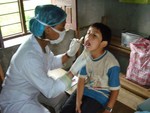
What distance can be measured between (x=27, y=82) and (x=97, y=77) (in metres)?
0.54

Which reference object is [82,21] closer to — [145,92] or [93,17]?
[93,17]

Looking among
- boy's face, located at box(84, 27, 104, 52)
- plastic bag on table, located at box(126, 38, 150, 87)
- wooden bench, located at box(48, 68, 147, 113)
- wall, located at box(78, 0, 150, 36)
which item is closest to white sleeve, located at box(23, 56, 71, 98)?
boy's face, located at box(84, 27, 104, 52)

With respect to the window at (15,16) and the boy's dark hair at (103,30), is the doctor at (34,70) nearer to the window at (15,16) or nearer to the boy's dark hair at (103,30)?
the boy's dark hair at (103,30)

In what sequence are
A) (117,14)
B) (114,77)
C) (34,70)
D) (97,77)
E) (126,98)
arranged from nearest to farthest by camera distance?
(34,70), (114,77), (97,77), (126,98), (117,14)

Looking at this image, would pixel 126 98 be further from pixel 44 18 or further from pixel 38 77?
pixel 44 18

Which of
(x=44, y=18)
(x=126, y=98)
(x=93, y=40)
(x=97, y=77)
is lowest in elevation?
(x=126, y=98)

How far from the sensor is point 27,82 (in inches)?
54.3

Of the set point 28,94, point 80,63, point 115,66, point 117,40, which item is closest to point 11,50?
point 28,94

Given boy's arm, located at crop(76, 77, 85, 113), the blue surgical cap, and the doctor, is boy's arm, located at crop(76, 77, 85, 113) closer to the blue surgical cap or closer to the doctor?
Result: the doctor

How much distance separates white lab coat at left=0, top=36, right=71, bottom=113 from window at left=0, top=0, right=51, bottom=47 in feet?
3.23

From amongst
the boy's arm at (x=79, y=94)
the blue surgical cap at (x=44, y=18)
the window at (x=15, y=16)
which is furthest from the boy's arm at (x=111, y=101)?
the window at (x=15, y=16)

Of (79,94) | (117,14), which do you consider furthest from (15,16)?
(79,94)

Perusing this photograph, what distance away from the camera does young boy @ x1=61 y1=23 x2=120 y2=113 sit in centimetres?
137

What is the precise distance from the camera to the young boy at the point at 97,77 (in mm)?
1366
